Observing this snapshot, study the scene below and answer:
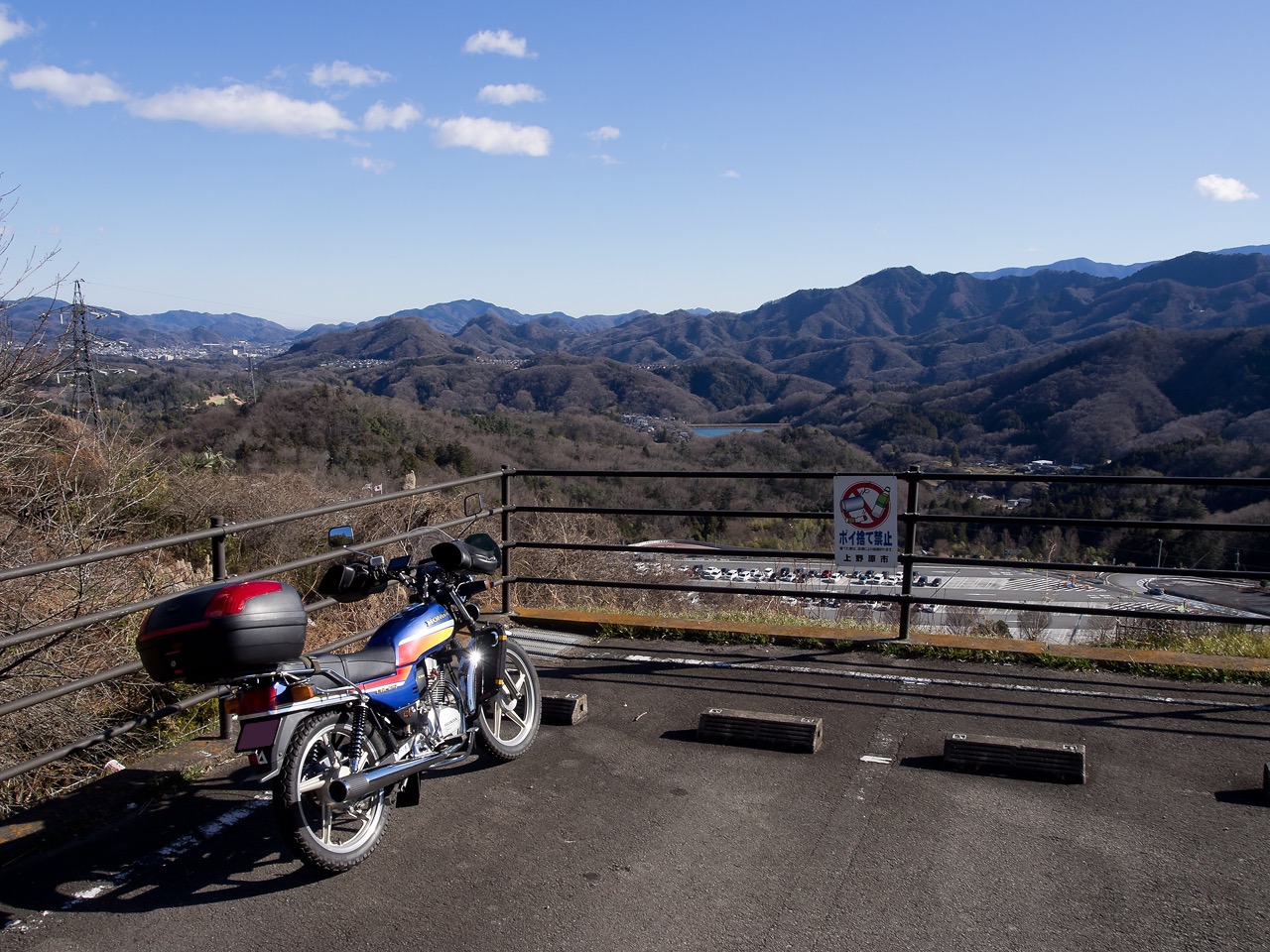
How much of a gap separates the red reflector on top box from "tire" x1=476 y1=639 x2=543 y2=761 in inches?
57.1

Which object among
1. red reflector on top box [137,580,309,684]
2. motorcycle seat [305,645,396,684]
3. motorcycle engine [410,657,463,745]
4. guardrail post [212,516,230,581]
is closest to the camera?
red reflector on top box [137,580,309,684]

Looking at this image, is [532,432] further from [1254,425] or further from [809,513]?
[809,513]

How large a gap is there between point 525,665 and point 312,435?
99.3 ft

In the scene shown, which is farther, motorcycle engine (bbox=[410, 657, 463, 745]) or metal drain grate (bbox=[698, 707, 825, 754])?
metal drain grate (bbox=[698, 707, 825, 754])

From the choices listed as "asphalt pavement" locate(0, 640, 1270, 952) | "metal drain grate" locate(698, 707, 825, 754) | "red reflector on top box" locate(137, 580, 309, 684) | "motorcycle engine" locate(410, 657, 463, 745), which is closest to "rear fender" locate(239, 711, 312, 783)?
"red reflector on top box" locate(137, 580, 309, 684)

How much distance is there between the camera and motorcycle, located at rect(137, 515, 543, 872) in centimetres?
349

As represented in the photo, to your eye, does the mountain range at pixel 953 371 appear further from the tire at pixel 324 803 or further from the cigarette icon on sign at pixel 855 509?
the tire at pixel 324 803

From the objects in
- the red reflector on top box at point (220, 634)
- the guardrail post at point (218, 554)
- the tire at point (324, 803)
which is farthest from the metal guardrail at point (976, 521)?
the red reflector on top box at point (220, 634)

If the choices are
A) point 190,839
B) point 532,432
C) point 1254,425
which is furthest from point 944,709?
point 1254,425

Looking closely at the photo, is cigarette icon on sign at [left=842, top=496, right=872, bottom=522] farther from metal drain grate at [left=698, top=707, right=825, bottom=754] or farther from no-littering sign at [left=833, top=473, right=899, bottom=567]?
metal drain grate at [left=698, top=707, right=825, bottom=754]

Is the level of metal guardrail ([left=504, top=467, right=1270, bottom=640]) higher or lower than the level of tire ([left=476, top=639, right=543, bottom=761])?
higher

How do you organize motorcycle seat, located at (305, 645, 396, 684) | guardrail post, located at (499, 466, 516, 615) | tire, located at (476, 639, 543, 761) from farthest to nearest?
guardrail post, located at (499, 466, 516, 615) → tire, located at (476, 639, 543, 761) → motorcycle seat, located at (305, 645, 396, 684)

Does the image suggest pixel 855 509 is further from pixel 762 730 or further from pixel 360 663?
pixel 360 663

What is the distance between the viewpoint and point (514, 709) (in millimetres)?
5121
